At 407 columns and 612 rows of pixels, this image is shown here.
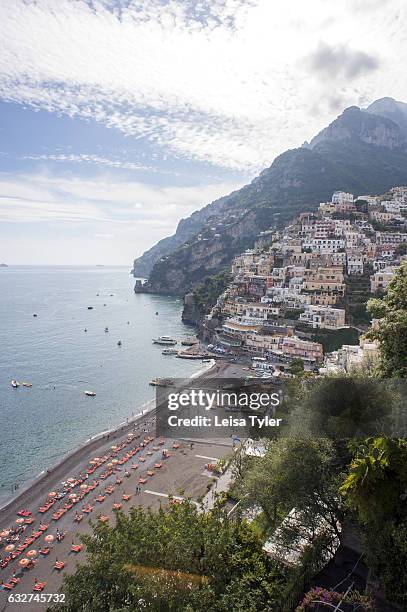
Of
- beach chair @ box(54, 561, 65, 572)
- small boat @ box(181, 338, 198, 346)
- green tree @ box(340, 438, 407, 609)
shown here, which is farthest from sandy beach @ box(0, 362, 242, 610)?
small boat @ box(181, 338, 198, 346)

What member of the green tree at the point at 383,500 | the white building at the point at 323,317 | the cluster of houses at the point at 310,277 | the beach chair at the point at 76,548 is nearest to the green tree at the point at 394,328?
the green tree at the point at 383,500

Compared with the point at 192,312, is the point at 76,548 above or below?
below

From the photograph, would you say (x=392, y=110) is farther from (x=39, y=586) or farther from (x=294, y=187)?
(x=39, y=586)

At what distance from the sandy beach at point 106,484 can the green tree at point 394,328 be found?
1001 centimetres

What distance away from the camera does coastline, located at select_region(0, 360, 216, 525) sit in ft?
74.4

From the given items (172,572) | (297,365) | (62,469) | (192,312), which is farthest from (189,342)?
(172,572)

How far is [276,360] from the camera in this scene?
4872 cm

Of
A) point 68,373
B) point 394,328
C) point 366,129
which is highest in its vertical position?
point 366,129

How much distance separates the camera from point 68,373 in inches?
1823

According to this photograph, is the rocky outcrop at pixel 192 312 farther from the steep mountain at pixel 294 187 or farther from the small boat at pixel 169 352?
the steep mountain at pixel 294 187

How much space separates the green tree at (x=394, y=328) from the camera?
1248cm

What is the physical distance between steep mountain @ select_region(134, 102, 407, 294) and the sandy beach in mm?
85324

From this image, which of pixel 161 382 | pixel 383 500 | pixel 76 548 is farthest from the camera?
pixel 161 382

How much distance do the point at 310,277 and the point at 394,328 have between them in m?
49.5
